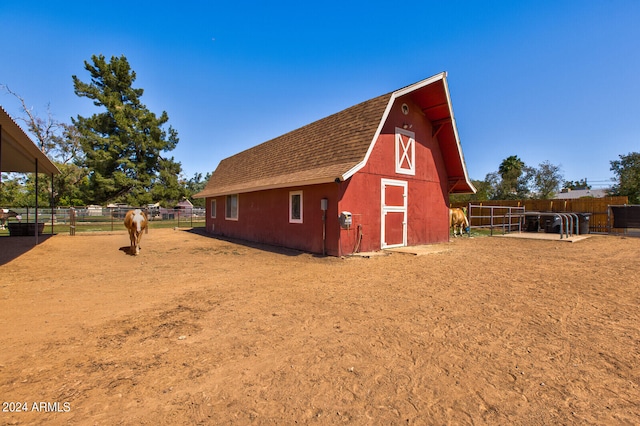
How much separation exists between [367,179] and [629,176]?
4034cm

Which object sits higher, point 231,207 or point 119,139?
point 119,139

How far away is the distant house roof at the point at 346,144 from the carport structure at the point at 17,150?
7.04 meters

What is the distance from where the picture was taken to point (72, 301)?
4.89 meters

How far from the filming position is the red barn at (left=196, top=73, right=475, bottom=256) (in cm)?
945

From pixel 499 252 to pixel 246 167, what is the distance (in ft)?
44.0

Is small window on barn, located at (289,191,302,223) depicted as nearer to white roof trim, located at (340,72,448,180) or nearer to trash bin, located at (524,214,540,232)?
white roof trim, located at (340,72,448,180)

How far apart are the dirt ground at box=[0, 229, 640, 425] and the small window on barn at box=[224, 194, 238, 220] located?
30.8ft

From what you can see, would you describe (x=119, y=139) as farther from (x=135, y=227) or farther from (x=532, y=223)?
(x=532, y=223)

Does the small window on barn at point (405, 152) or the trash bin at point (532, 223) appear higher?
the small window on barn at point (405, 152)

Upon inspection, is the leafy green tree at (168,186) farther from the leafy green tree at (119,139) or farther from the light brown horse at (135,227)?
the light brown horse at (135,227)

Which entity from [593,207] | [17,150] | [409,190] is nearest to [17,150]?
[17,150]

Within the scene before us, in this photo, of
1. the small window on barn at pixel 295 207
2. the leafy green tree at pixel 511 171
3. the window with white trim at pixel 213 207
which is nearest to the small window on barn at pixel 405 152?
the small window on barn at pixel 295 207

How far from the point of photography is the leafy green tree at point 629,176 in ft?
102

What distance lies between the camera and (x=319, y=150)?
37.3 feet
